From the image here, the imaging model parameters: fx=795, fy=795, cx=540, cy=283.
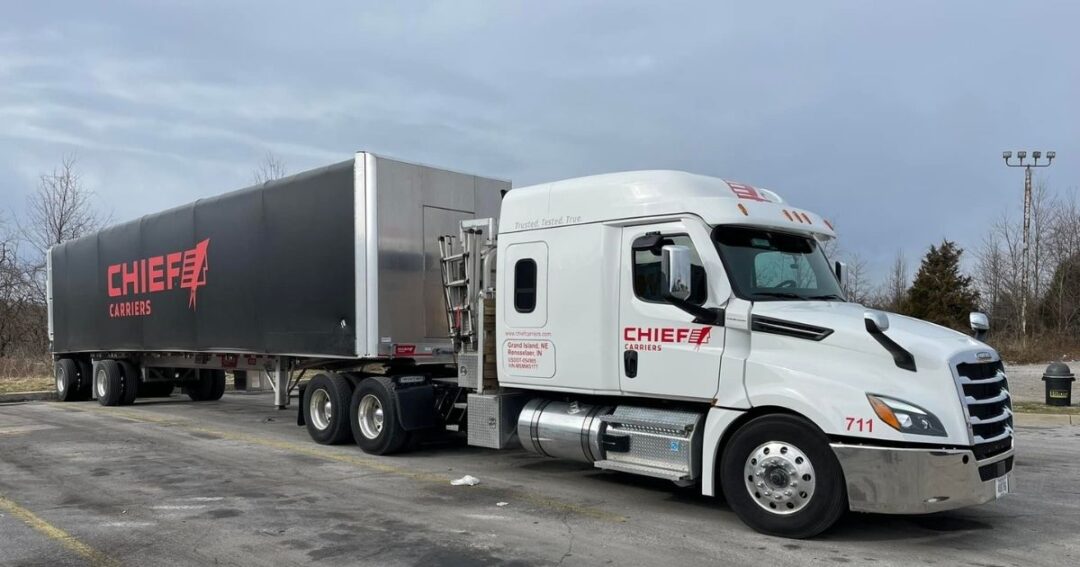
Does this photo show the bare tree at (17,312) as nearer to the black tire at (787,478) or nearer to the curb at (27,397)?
the curb at (27,397)

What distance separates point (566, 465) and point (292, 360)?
4699 mm

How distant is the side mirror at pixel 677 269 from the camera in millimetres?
6395

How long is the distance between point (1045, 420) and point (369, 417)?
11.0 metres

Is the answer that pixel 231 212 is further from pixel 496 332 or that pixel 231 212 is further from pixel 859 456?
pixel 859 456

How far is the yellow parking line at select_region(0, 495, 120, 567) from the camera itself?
569 centimetres

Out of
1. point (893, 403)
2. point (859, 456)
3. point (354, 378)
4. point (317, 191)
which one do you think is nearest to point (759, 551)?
point (859, 456)

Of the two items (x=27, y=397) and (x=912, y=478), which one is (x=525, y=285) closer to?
(x=912, y=478)

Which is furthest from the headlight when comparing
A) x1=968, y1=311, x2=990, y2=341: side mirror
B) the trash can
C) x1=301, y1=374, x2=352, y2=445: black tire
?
the trash can

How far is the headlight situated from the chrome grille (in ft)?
0.94

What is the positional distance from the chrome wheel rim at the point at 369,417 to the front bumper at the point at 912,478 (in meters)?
6.15

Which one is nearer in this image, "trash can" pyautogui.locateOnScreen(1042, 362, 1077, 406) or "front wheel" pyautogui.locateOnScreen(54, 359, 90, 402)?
"trash can" pyautogui.locateOnScreen(1042, 362, 1077, 406)

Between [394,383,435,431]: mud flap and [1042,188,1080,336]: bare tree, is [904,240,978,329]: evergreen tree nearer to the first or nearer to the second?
[1042,188,1080,336]: bare tree

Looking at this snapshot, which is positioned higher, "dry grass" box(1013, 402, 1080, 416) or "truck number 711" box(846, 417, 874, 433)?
"truck number 711" box(846, 417, 874, 433)

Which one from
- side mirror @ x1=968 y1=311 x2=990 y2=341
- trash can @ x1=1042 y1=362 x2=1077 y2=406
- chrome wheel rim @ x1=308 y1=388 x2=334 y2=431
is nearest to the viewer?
side mirror @ x1=968 y1=311 x2=990 y2=341
